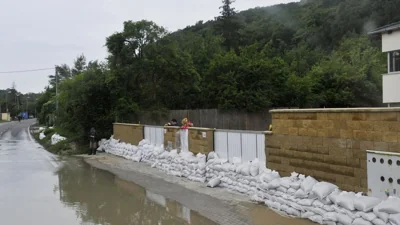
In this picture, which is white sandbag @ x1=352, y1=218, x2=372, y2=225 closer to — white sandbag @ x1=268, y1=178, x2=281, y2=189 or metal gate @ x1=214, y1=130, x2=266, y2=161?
white sandbag @ x1=268, y1=178, x2=281, y2=189

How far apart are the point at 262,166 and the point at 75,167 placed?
9.76 meters

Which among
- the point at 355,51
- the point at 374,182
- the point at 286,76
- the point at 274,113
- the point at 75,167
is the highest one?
the point at 355,51

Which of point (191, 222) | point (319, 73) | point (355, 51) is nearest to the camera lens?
point (191, 222)

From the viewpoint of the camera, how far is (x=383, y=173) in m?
6.11

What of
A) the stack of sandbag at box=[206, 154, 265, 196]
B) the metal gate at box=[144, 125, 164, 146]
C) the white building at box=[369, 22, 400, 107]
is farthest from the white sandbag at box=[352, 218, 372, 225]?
the white building at box=[369, 22, 400, 107]

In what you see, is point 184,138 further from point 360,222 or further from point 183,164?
point 360,222

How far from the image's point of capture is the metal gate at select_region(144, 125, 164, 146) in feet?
50.7

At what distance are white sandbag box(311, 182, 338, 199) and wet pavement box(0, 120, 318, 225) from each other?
54 centimetres

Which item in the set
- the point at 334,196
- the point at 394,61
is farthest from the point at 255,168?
the point at 394,61

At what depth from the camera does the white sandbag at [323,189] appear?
6.85m

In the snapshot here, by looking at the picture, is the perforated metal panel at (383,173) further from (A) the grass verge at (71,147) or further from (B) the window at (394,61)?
(A) the grass verge at (71,147)

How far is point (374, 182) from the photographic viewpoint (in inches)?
247

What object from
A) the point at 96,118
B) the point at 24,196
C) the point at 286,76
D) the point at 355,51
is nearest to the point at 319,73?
the point at 286,76

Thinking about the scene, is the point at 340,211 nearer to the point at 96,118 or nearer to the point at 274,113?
the point at 274,113
